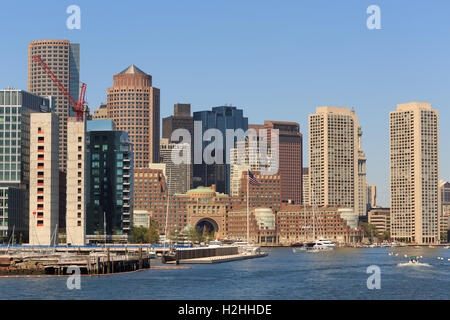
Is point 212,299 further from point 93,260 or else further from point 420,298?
point 93,260

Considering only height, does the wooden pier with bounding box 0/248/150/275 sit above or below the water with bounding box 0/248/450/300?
above

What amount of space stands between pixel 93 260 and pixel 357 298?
56.5 meters

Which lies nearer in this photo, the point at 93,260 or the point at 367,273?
the point at 93,260

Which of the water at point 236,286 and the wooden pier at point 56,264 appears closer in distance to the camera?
the water at point 236,286

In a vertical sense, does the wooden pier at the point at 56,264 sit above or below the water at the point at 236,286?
above

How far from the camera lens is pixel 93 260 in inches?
6339

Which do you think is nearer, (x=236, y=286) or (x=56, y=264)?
(x=236, y=286)

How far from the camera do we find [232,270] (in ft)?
629

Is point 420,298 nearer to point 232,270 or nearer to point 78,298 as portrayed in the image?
point 78,298

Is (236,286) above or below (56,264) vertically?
below
